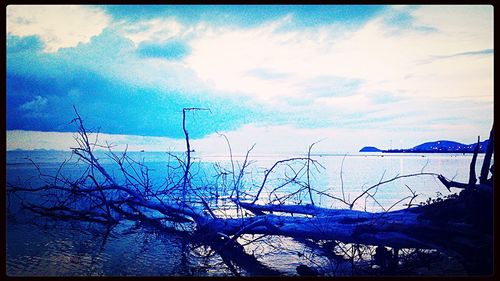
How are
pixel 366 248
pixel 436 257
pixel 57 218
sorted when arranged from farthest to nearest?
pixel 57 218, pixel 366 248, pixel 436 257

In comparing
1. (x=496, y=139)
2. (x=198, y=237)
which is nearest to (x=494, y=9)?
(x=496, y=139)

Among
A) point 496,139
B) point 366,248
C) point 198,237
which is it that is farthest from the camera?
point 198,237

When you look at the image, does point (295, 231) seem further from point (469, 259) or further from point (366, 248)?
point (469, 259)

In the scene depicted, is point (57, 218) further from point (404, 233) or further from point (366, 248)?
point (404, 233)

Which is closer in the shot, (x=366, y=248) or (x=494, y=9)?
(x=494, y=9)

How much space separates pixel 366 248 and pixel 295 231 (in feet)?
4.31

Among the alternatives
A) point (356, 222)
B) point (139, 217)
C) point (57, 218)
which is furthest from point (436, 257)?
point (57, 218)

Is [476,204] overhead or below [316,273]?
overhead

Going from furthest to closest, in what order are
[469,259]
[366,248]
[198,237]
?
1. [198,237]
2. [366,248]
3. [469,259]

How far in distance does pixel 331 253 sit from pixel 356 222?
687 mm

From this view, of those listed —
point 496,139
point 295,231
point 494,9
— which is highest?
point 494,9

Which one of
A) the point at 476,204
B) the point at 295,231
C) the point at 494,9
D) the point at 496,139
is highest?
the point at 494,9

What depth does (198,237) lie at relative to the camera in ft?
20.0

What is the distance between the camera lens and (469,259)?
13.3 feet
